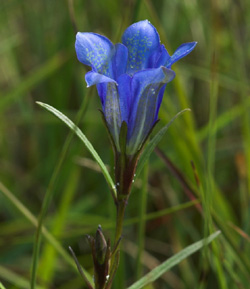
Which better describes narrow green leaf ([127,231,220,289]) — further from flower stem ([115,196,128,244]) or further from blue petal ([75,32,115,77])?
blue petal ([75,32,115,77])

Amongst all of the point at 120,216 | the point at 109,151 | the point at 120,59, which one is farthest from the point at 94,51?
the point at 109,151

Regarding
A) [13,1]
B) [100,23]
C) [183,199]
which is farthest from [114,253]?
[100,23]

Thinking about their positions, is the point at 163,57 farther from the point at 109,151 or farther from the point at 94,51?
the point at 109,151

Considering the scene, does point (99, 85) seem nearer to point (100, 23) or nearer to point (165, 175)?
point (165, 175)

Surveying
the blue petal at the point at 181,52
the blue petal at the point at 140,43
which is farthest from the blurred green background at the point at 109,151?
the blue petal at the point at 181,52

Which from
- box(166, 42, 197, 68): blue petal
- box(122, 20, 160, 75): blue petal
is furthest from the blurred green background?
box(166, 42, 197, 68): blue petal
